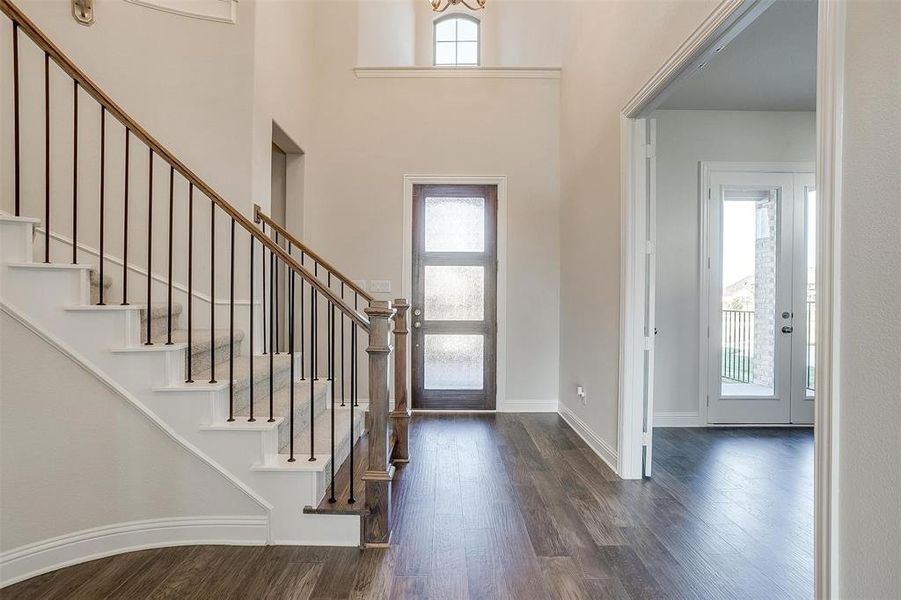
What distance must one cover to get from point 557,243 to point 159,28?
3752mm

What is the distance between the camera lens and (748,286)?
4371 millimetres

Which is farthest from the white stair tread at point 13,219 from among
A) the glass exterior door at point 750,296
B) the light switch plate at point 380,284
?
the glass exterior door at point 750,296

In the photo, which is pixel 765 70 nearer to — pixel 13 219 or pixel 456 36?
pixel 456 36

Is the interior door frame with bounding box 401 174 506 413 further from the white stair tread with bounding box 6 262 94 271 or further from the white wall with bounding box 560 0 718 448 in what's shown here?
the white stair tread with bounding box 6 262 94 271

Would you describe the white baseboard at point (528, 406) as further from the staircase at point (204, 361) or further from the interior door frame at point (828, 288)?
the interior door frame at point (828, 288)

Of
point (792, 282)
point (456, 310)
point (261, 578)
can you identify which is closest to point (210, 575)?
point (261, 578)

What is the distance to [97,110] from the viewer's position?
2980 millimetres

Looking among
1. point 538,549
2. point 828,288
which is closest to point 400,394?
point 538,549

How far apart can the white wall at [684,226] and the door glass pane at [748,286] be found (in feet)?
1.06

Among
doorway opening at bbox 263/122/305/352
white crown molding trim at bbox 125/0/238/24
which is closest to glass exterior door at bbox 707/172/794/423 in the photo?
doorway opening at bbox 263/122/305/352

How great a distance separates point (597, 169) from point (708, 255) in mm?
1596

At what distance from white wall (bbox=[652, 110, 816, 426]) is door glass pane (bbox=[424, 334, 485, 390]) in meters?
1.74

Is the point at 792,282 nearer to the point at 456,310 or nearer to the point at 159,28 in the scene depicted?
the point at 456,310

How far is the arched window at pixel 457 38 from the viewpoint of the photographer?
17.4ft
